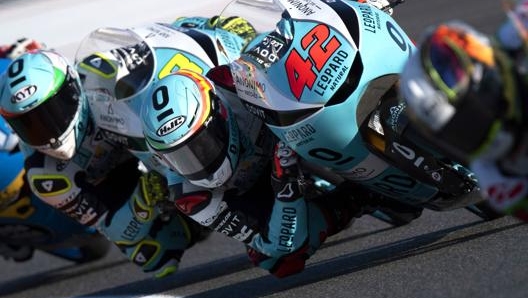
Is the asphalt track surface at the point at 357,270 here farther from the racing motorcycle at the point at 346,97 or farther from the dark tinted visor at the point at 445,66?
the dark tinted visor at the point at 445,66

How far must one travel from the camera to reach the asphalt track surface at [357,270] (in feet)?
20.3

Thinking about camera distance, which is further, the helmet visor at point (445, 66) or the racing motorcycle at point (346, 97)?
the racing motorcycle at point (346, 97)

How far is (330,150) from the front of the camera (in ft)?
21.9

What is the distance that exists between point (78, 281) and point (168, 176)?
2606 mm

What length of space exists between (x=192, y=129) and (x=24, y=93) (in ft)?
5.46

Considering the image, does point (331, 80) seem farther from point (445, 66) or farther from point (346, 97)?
point (445, 66)

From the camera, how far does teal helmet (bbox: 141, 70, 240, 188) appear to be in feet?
22.9

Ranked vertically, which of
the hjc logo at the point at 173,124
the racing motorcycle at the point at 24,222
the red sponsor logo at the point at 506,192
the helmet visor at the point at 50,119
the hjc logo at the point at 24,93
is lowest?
the racing motorcycle at the point at 24,222

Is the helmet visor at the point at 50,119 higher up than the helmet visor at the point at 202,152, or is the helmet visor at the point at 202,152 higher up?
the helmet visor at the point at 202,152

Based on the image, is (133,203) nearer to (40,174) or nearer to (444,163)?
(40,174)

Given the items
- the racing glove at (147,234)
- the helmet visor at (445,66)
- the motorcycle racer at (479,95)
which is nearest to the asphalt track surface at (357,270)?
the racing glove at (147,234)

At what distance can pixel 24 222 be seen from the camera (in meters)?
9.84

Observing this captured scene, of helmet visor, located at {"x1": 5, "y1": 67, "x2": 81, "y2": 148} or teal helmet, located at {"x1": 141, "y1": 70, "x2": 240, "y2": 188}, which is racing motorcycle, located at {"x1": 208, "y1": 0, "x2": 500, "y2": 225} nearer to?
teal helmet, located at {"x1": 141, "y1": 70, "x2": 240, "y2": 188}

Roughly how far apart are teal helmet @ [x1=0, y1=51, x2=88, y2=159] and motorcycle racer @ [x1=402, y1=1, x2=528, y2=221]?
4.07m
